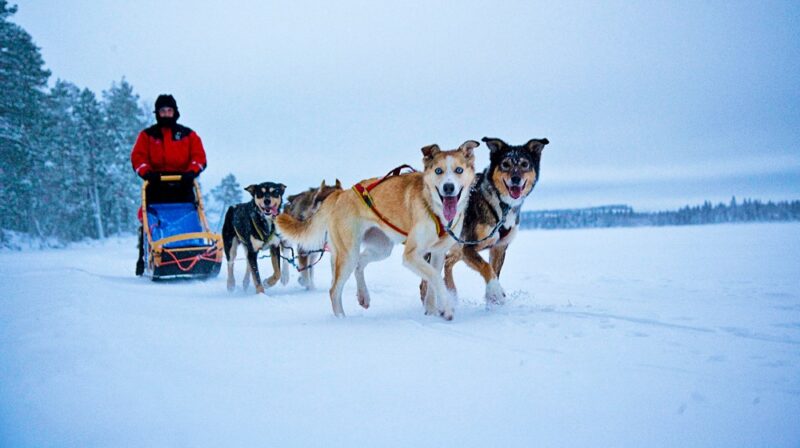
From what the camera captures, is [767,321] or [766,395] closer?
[766,395]

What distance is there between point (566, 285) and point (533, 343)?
3.94 meters

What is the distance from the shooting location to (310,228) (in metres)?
4.98

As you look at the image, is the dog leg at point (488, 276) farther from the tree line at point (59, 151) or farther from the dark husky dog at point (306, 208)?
the tree line at point (59, 151)

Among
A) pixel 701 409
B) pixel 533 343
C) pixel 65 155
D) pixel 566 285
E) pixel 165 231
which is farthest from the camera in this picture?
pixel 65 155

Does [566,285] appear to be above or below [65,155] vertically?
below

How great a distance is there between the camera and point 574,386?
2.04 meters

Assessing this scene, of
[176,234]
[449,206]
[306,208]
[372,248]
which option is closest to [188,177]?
[176,234]

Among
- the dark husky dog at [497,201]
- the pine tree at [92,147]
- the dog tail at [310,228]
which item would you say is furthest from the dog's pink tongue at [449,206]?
the pine tree at [92,147]

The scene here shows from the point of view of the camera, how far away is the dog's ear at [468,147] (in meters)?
4.18

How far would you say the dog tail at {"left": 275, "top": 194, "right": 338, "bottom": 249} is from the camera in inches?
192

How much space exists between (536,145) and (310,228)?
109 inches

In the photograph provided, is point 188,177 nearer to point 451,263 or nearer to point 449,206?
point 451,263

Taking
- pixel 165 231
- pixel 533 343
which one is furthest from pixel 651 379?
A: pixel 165 231

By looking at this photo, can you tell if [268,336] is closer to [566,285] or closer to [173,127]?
[566,285]
